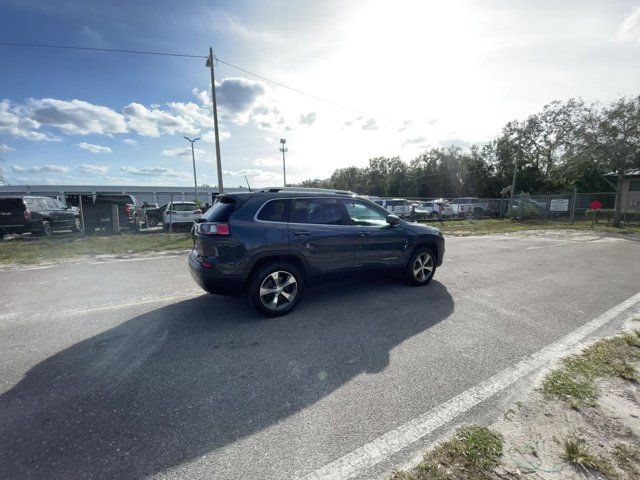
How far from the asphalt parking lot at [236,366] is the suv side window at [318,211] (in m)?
1.27

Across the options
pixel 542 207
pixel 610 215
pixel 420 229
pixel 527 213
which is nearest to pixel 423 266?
pixel 420 229

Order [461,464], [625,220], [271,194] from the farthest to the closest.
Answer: [625,220], [271,194], [461,464]

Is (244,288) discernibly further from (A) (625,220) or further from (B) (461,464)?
(A) (625,220)

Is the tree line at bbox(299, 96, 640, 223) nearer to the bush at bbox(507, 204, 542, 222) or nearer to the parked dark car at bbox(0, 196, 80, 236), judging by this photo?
the bush at bbox(507, 204, 542, 222)

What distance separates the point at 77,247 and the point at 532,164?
173 feet

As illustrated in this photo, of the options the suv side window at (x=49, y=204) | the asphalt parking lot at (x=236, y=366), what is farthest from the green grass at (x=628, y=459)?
the suv side window at (x=49, y=204)

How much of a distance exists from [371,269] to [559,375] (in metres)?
2.75

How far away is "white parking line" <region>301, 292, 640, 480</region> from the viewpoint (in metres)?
2.02

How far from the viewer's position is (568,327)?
4.21 metres

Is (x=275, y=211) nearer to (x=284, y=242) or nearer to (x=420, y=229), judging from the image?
(x=284, y=242)

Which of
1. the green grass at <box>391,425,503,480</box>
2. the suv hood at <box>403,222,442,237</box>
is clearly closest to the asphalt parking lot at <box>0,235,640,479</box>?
the green grass at <box>391,425,503,480</box>

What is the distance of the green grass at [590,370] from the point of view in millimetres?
2730

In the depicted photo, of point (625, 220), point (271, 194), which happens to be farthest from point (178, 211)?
point (625, 220)

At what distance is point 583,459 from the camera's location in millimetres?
2037
